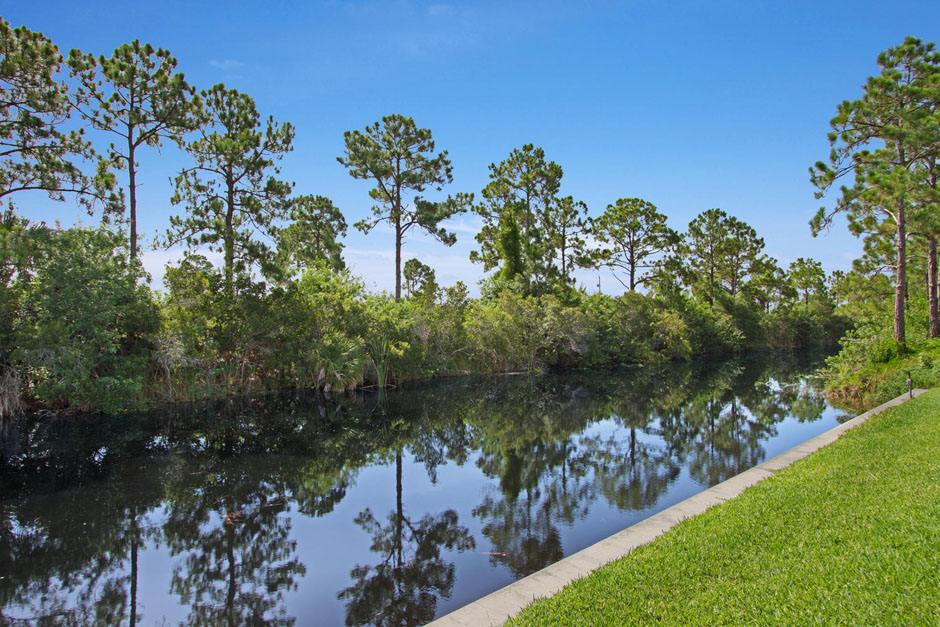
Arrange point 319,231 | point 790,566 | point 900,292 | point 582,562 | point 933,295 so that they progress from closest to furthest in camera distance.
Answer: point 790,566, point 582,562, point 900,292, point 933,295, point 319,231

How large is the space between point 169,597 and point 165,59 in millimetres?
20634

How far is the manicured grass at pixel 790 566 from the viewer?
132 inches

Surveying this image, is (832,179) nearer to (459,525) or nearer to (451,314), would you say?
(451,314)

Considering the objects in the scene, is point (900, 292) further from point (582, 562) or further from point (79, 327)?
point (79, 327)

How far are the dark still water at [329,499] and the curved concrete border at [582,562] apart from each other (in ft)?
2.35

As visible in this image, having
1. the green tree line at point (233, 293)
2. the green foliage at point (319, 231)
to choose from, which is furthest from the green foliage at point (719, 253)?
the green foliage at point (319, 231)

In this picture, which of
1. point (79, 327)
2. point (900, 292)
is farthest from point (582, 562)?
point (900, 292)

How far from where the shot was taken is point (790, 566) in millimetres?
3965

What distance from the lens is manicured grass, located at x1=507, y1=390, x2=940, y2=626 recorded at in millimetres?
3363

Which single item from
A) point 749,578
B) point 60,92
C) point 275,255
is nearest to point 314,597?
point 749,578

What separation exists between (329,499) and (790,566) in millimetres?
6295

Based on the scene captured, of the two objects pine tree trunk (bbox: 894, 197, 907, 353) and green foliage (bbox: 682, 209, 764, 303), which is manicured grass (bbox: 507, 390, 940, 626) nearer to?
pine tree trunk (bbox: 894, 197, 907, 353)

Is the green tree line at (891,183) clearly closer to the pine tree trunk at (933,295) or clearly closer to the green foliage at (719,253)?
the pine tree trunk at (933,295)

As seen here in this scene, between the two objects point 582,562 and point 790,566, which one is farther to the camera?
point 582,562
